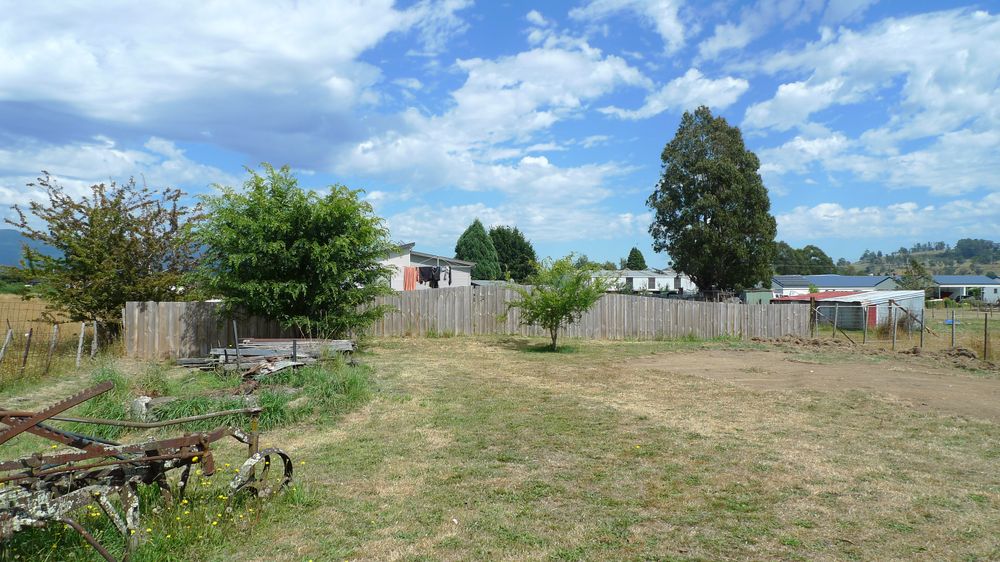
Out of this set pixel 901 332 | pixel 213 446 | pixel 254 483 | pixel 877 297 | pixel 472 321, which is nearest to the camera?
pixel 254 483

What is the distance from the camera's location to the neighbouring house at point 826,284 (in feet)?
185

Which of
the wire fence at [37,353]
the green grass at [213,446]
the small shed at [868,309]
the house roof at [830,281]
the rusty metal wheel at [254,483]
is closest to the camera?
the green grass at [213,446]

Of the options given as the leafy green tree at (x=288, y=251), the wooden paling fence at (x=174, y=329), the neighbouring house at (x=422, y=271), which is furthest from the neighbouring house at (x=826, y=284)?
the wooden paling fence at (x=174, y=329)

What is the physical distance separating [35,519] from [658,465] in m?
5.34

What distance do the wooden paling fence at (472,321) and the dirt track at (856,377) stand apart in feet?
16.3

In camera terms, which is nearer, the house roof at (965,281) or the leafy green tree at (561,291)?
the leafy green tree at (561,291)

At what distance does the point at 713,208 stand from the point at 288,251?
93.4ft

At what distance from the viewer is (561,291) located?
60.7 feet

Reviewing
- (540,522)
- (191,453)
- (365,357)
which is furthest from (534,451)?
(365,357)

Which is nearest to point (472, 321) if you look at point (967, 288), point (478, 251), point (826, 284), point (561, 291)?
point (561, 291)

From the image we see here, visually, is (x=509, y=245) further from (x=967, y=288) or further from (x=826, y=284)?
(x=967, y=288)

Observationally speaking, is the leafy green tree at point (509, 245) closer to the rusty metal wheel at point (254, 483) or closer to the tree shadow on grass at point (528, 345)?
the tree shadow on grass at point (528, 345)

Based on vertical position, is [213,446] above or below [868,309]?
below

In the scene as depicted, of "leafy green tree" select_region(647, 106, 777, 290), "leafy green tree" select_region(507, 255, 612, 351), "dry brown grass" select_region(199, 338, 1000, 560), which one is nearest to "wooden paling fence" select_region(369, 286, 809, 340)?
"leafy green tree" select_region(507, 255, 612, 351)
